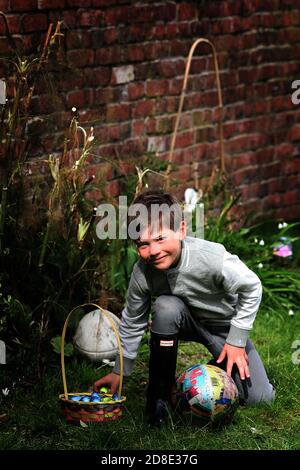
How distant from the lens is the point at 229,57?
22.7 ft

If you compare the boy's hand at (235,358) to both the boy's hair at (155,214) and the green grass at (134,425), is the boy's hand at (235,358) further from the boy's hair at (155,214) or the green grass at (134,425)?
the boy's hair at (155,214)

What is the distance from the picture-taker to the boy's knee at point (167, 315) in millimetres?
4090

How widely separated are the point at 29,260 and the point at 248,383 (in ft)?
3.78

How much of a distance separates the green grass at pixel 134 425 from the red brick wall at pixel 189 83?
53.0 inches

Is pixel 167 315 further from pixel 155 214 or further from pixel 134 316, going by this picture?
pixel 155 214

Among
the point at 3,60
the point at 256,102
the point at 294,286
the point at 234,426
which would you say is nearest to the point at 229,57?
the point at 256,102

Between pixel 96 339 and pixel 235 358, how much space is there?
86cm

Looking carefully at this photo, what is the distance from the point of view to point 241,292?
4.15 metres

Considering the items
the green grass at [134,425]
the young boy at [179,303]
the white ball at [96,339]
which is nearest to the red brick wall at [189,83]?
the white ball at [96,339]

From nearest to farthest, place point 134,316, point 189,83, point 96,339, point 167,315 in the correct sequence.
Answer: point 167,315 < point 134,316 < point 96,339 < point 189,83

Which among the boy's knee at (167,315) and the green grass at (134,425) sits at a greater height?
the boy's knee at (167,315)

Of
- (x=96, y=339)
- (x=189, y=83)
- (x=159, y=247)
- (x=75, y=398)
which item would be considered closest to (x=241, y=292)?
(x=159, y=247)

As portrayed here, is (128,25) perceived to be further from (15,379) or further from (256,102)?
(15,379)
